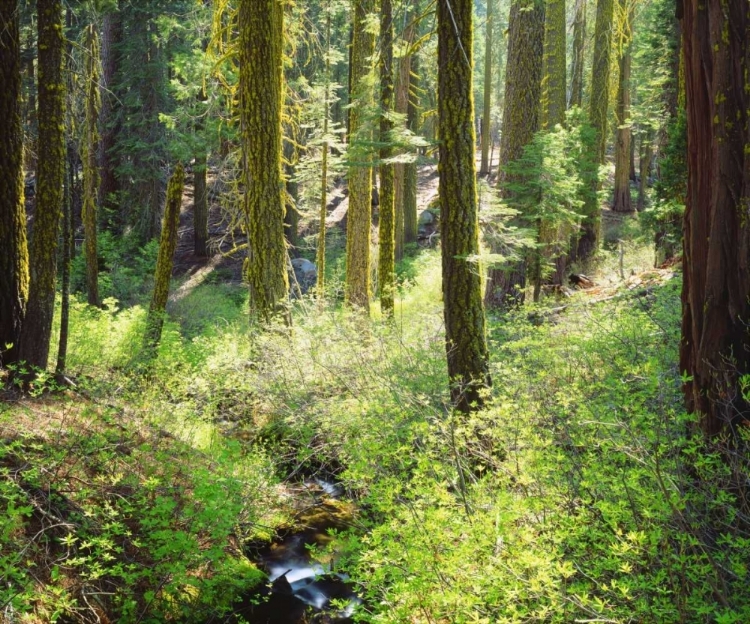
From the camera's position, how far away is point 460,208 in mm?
6883

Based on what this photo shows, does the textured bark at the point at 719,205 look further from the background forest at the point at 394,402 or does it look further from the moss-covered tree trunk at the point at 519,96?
Answer: the moss-covered tree trunk at the point at 519,96

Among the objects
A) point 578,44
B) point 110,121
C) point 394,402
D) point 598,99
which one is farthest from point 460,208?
point 110,121

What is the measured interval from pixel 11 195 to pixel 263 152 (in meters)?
3.83

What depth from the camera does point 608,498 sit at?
4.26m

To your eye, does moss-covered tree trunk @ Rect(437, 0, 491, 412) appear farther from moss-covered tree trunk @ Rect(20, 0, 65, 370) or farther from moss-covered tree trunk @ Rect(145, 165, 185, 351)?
moss-covered tree trunk @ Rect(145, 165, 185, 351)

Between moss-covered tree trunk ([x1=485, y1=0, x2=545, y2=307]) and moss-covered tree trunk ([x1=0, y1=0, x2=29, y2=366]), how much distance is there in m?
7.74

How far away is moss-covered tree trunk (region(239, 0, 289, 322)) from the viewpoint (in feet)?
31.9

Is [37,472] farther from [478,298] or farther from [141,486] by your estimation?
[478,298]

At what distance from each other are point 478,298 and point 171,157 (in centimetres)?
1795


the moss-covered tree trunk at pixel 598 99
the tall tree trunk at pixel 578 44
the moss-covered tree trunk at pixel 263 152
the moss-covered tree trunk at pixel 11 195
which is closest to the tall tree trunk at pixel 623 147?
the tall tree trunk at pixel 578 44

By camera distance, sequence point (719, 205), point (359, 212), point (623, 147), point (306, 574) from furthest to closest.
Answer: point (623, 147) < point (359, 212) < point (306, 574) < point (719, 205)

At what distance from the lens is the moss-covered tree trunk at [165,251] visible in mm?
11234

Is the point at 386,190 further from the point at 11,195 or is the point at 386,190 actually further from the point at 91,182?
the point at 91,182

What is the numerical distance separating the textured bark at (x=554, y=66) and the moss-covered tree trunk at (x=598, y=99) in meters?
1.68
